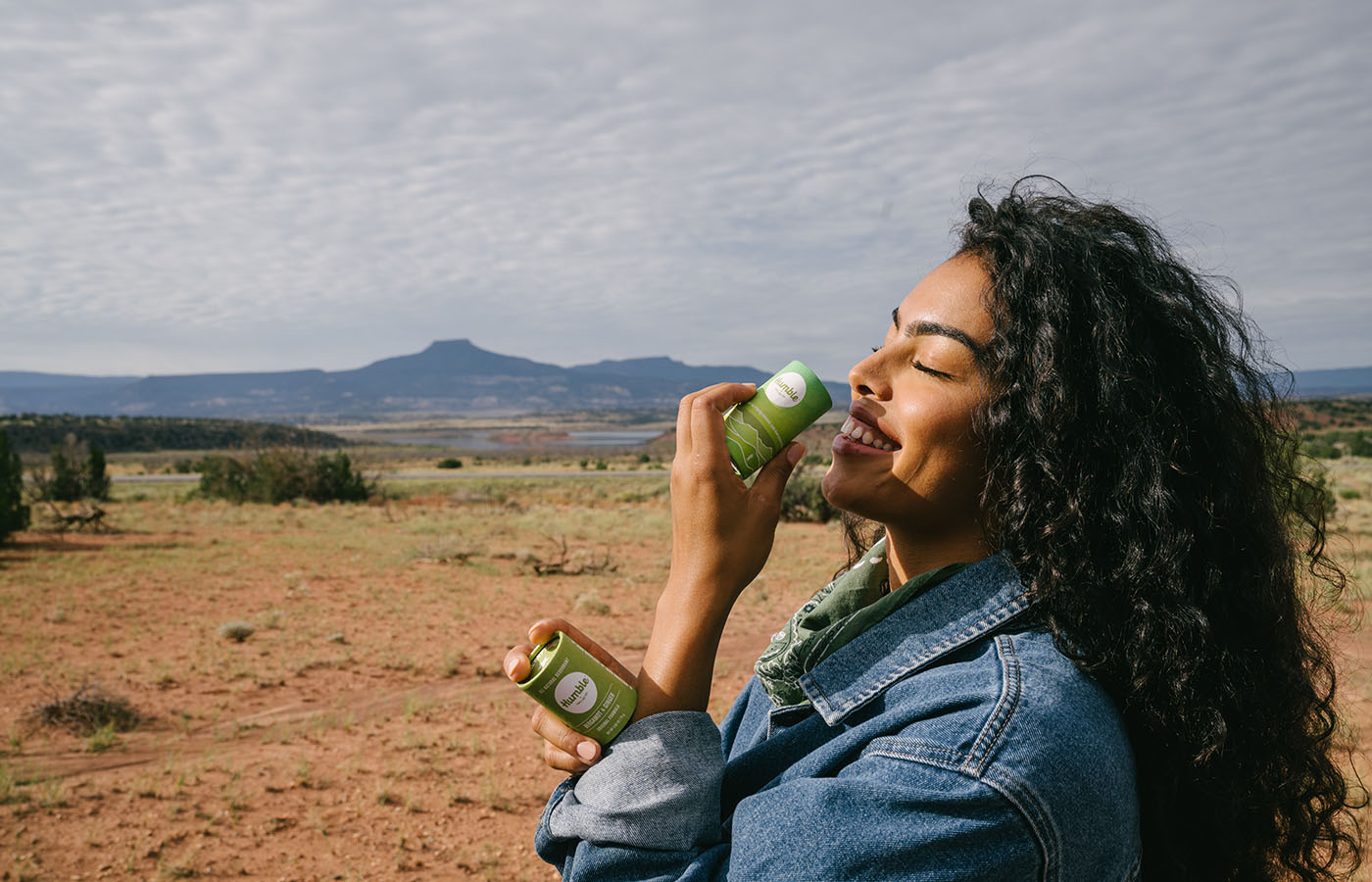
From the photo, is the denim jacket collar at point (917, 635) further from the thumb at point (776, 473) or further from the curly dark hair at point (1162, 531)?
the thumb at point (776, 473)

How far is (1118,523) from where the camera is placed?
1323 millimetres

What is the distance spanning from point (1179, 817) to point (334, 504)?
2826cm

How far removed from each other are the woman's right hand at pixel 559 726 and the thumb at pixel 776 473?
37 cm

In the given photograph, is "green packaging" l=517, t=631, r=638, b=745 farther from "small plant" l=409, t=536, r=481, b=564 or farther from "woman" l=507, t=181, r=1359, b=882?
"small plant" l=409, t=536, r=481, b=564

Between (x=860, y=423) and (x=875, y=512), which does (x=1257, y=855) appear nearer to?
(x=875, y=512)

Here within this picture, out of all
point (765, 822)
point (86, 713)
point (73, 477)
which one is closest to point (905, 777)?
point (765, 822)

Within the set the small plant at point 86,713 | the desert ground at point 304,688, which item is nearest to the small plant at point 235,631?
the desert ground at point 304,688

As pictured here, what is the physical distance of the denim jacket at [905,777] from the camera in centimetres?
104

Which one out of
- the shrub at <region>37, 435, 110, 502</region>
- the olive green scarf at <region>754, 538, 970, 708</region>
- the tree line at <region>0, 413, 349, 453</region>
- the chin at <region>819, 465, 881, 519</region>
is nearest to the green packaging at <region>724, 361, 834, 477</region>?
the chin at <region>819, 465, 881, 519</region>

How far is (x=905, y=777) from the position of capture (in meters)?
1.08

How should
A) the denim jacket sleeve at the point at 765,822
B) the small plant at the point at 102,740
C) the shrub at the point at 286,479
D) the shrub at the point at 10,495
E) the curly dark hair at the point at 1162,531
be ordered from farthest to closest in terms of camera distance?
the shrub at the point at 286,479
the shrub at the point at 10,495
the small plant at the point at 102,740
the curly dark hair at the point at 1162,531
the denim jacket sleeve at the point at 765,822

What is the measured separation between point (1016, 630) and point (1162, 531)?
27 centimetres

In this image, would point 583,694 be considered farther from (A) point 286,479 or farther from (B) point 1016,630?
(A) point 286,479

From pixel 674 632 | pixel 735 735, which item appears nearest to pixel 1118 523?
pixel 674 632
